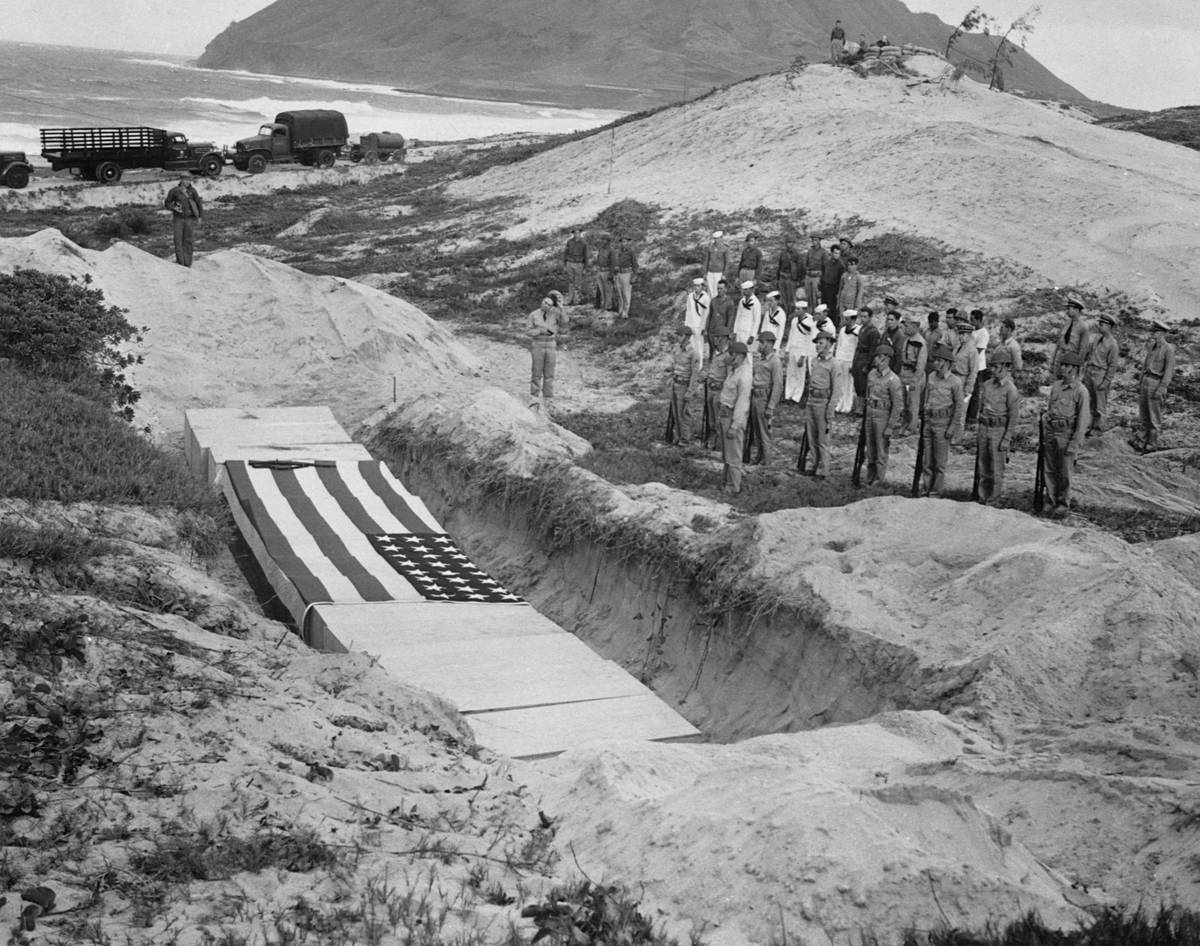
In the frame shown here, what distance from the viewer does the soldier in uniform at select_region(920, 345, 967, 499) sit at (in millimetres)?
13805

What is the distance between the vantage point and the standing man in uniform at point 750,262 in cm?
2184

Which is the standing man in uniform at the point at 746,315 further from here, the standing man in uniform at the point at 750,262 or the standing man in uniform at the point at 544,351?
the standing man in uniform at the point at 750,262

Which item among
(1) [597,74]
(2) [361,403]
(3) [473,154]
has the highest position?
(1) [597,74]

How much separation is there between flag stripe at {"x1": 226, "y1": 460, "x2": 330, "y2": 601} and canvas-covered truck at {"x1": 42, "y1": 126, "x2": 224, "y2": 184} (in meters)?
28.6

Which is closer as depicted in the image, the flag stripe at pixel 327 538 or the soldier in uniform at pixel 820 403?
the flag stripe at pixel 327 538

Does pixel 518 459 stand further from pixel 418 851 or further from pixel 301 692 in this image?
pixel 418 851

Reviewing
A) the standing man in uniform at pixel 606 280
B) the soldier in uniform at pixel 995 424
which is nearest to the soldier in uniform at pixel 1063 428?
the soldier in uniform at pixel 995 424

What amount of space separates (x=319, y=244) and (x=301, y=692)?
25577mm

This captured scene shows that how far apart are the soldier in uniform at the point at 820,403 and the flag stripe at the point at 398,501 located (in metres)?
4.57

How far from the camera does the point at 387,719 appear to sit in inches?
284

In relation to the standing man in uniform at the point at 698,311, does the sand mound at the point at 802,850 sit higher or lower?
lower

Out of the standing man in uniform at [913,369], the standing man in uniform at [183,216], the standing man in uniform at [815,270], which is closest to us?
the standing man in uniform at [913,369]

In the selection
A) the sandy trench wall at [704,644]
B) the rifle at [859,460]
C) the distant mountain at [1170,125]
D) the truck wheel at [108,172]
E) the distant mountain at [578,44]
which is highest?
the distant mountain at [578,44]

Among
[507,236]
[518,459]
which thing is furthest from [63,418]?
[507,236]
